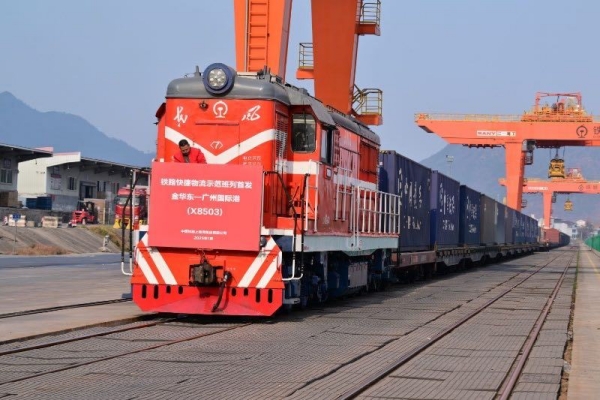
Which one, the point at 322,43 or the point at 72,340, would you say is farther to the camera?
the point at 322,43

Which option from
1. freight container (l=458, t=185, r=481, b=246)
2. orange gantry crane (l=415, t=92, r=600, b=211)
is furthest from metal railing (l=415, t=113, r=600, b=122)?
freight container (l=458, t=185, r=481, b=246)

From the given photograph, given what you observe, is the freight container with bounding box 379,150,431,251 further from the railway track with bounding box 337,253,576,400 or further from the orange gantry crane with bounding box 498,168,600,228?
the orange gantry crane with bounding box 498,168,600,228

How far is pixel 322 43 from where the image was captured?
25.1m

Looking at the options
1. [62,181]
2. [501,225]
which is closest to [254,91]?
[501,225]

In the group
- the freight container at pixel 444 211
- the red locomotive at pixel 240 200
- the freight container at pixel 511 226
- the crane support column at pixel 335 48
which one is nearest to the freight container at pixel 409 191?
the freight container at pixel 444 211

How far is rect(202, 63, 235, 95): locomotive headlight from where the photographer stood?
1327 centimetres

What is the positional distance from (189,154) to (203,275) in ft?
5.94

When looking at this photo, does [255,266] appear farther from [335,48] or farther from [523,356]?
[335,48]

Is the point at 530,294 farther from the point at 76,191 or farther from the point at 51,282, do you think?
the point at 76,191

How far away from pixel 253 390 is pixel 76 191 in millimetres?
63544

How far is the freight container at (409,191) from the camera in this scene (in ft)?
69.4

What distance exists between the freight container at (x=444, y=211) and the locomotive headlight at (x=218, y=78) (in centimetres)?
1557

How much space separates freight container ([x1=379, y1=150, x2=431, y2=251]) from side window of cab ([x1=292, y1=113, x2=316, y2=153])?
6753 mm

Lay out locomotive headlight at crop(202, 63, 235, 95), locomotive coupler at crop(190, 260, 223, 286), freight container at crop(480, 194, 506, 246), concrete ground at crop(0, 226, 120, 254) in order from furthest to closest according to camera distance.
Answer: concrete ground at crop(0, 226, 120, 254), freight container at crop(480, 194, 506, 246), locomotive headlight at crop(202, 63, 235, 95), locomotive coupler at crop(190, 260, 223, 286)
